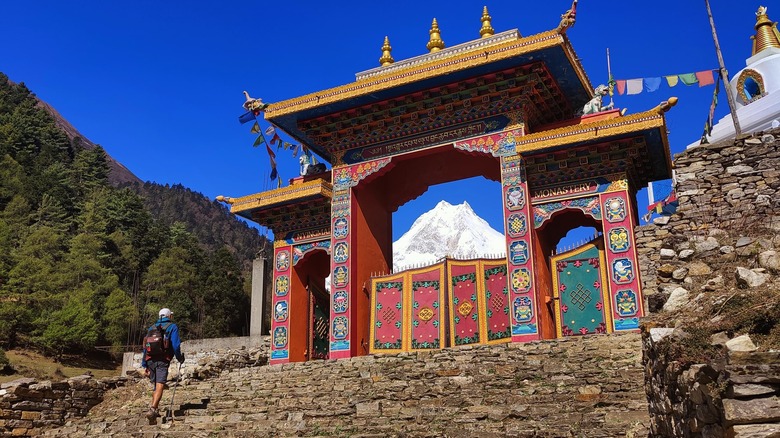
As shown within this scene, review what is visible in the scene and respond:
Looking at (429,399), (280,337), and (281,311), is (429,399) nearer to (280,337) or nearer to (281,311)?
(280,337)

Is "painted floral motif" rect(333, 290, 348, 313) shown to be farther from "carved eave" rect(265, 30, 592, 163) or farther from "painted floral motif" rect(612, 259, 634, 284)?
"painted floral motif" rect(612, 259, 634, 284)

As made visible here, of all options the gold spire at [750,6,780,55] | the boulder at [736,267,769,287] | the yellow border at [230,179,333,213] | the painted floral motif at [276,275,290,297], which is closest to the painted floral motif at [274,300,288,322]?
the painted floral motif at [276,275,290,297]

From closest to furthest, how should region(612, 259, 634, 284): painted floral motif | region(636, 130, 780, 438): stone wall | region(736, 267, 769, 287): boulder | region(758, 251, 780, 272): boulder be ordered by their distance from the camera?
region(636, 130, 780, 438): stone wall → region(736, 267, 769, 287): boulder → region(758, 251, 780, 272): boulder → region(612, 259, 634, 284): painted floral motif

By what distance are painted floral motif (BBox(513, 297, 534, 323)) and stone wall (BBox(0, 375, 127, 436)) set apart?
29.7ft

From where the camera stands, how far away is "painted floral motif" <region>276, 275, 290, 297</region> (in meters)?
18.4

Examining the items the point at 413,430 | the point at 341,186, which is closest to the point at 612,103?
the point at 341,186

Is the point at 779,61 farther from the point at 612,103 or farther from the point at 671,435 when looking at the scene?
the point at 671,435

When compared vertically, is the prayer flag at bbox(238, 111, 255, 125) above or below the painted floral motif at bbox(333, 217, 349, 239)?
above

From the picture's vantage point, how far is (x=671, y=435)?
205 inches

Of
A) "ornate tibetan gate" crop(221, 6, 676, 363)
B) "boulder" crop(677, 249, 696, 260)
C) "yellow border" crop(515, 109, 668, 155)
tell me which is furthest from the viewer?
"ornate tibetan gate" crop(221, 6, 676, 363)

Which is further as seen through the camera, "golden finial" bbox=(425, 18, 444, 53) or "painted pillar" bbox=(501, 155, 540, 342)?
"golden finial" bbox=(425, 18, 444, 53)

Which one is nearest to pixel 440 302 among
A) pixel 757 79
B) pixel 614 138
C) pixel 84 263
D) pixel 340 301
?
pixel 340 301

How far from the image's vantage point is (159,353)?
1008 cm

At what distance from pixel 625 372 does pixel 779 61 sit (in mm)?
27502
